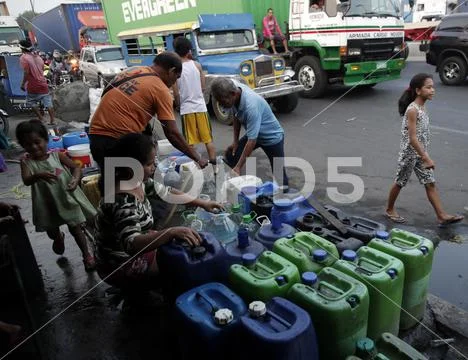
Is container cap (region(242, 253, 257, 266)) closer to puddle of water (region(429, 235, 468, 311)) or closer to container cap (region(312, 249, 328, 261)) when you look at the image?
container cap (region(312, 249, 328, 261))

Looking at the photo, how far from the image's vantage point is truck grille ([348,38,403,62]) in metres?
9.27

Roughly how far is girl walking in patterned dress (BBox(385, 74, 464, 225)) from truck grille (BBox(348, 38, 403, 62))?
240 inches

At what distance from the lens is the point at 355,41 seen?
9.20 meters

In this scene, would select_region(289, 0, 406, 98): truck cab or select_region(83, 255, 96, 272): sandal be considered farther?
select_region(289, 0, 406, 98): truck cab

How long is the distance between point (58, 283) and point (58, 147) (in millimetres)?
2423

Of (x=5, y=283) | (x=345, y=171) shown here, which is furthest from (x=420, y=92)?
(x=5, y=283)

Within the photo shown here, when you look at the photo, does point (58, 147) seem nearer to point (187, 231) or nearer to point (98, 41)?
point (187, 231)

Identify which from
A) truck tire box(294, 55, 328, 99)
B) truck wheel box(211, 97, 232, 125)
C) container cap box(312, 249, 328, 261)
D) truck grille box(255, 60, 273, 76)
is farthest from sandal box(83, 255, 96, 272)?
truck tire box(294, 55, 328, 99)

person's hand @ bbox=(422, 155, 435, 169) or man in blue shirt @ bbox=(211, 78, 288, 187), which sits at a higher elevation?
man in blue shirt @ bbox=(211, 78, 288, 187)

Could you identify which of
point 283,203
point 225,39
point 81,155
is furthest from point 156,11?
point 283,203

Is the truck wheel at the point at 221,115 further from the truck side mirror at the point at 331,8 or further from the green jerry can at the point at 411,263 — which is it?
the green jerry can at the point at 411,263

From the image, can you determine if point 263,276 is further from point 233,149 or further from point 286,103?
point 286,103

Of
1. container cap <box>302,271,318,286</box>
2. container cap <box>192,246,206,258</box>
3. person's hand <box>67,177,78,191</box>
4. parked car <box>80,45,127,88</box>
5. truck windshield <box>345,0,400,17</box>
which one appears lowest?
container cap <box>302,271,318,286</box>

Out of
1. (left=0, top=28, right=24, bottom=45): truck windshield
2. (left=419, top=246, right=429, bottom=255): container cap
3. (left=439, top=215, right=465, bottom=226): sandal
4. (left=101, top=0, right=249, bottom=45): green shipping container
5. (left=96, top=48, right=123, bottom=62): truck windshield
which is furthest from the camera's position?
(left=0, top=28, right=24, bottom=45): truck windshield
